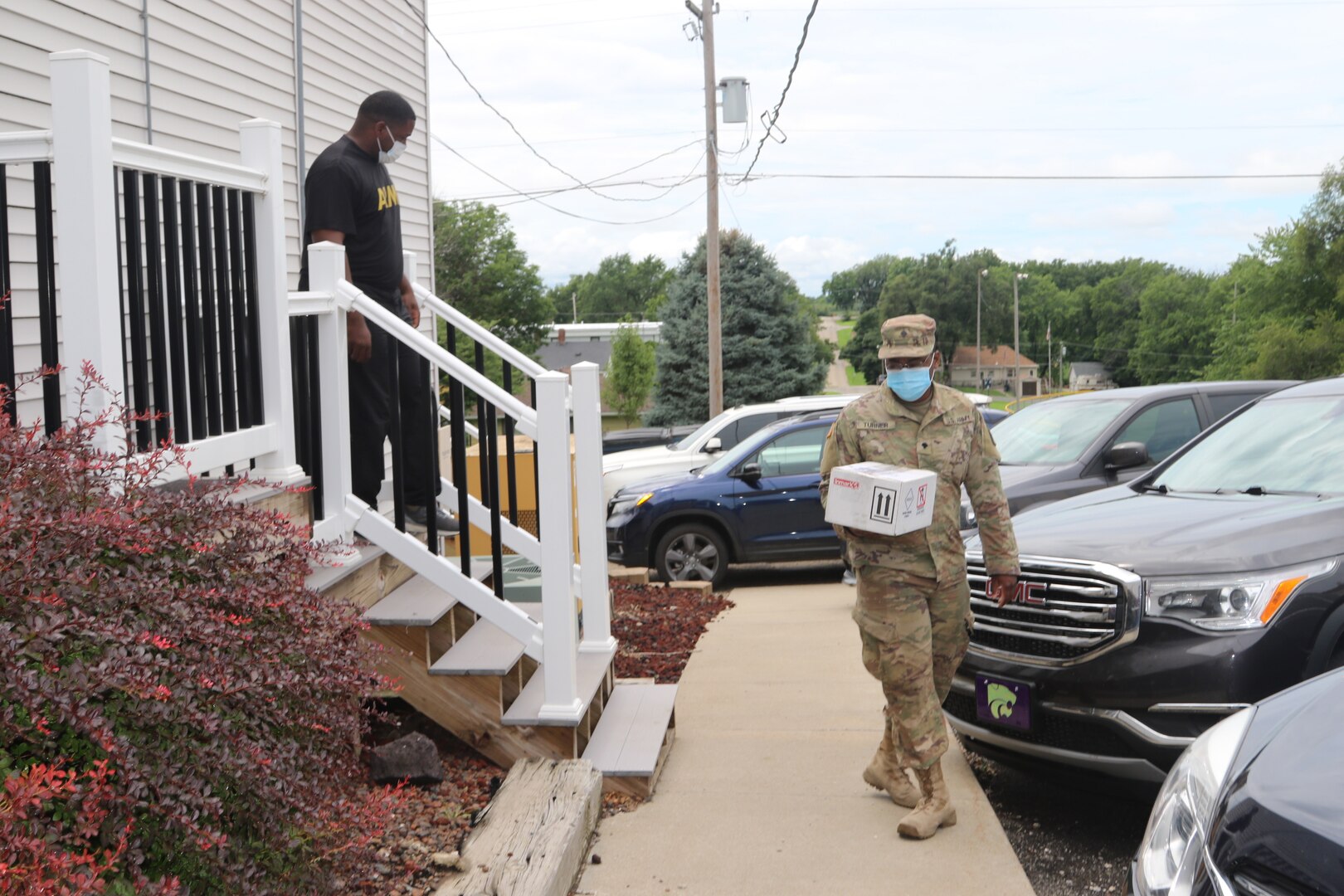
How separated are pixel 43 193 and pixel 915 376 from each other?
2.87 m

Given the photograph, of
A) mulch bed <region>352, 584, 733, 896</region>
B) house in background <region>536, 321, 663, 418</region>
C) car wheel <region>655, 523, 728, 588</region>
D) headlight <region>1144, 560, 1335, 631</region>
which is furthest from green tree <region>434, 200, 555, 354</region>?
headlight <region>1144, 560, 1335, 631</region>

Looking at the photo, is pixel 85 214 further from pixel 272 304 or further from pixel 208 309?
pixel 272 304

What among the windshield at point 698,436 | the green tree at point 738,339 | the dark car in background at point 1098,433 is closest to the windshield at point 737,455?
the windshield at point 698,436

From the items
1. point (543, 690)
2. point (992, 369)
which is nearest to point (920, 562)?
point (543, 690)

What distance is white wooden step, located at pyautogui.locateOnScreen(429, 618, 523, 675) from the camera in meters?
4.55

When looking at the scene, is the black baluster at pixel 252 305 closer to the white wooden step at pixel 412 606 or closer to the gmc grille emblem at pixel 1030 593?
the white wooden step at pixel 412 606

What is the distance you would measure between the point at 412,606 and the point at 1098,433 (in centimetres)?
587

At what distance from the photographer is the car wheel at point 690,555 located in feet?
37.6

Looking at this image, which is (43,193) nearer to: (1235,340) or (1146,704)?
(1146,704)

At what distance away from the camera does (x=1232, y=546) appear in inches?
168

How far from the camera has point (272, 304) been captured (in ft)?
15.1

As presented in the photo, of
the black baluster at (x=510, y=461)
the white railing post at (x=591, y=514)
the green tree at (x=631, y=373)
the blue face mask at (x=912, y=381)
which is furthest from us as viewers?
the green tree at (x=631, y=373)

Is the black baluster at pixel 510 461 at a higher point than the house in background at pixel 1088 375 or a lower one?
higher

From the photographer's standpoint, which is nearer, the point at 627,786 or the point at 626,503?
the point at 627,786
